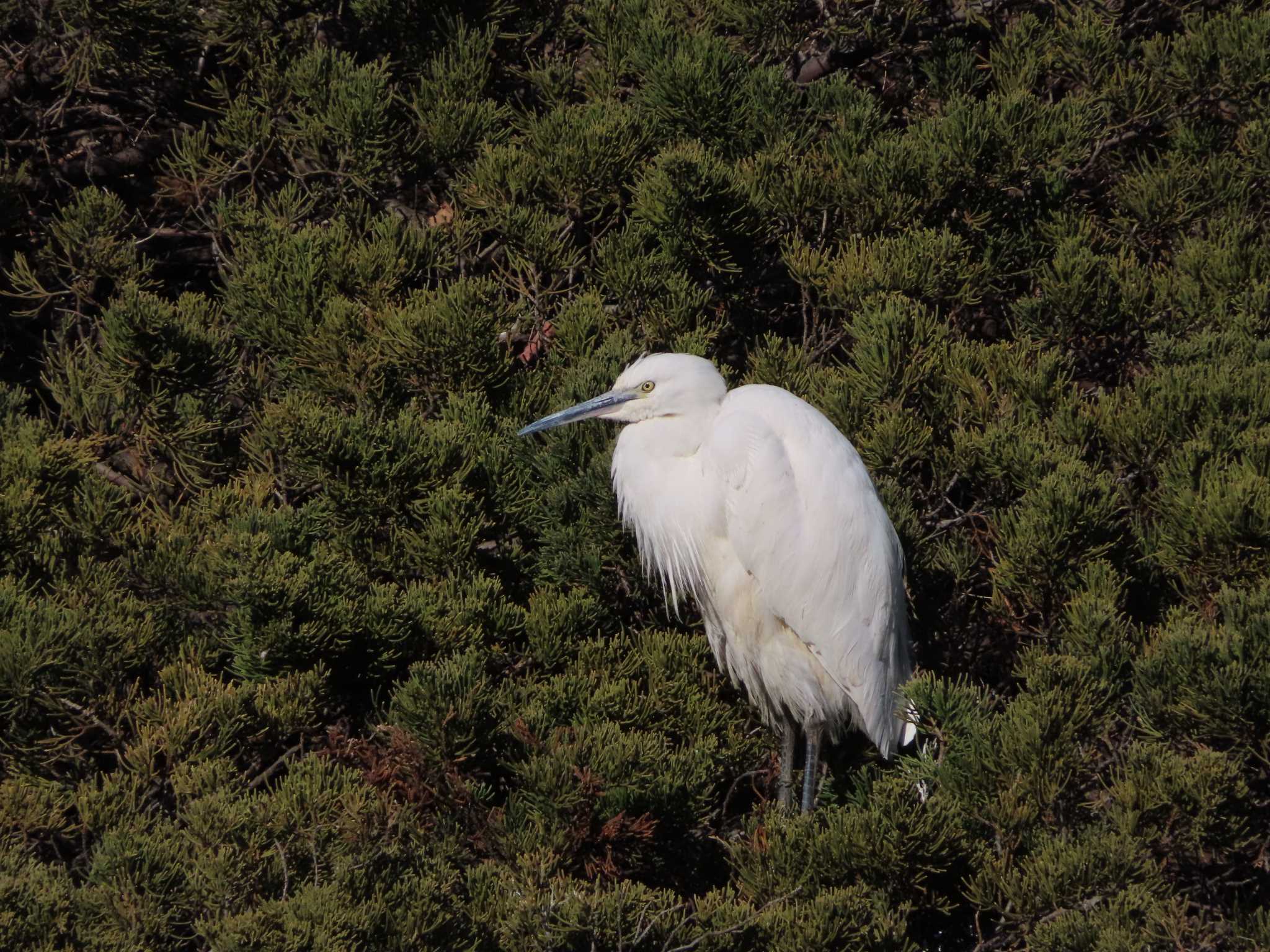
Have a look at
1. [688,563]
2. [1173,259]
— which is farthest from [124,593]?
[1173,259]

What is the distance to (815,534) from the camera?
3.47 meters

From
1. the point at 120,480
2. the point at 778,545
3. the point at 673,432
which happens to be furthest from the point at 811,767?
the point at 120,480

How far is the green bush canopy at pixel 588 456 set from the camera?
2602 millimetres

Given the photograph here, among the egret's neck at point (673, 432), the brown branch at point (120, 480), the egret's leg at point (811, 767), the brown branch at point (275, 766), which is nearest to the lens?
the brown branch at point (275, 766)

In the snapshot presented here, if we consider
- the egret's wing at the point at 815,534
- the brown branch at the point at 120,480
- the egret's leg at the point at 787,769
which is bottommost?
the egret's leg at the point at 787,769

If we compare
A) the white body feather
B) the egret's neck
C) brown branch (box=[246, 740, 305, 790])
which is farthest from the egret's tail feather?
brown branch (box=[246, 740, 305, 790])

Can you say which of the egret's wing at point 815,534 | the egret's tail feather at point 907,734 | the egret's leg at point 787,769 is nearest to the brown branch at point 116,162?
the egret's wing at point 815,534

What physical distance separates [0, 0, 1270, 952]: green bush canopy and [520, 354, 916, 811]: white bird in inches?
6.1

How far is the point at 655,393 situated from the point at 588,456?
1.20ft

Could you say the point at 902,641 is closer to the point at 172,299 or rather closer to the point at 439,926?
the point at 439,926

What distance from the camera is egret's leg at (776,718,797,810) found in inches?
135

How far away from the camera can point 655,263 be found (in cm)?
393

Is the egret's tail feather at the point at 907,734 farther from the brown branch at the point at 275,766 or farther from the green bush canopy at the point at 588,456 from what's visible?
the brown branch at the point at 275,766

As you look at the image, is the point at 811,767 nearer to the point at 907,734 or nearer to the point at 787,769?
the point at 787,769
